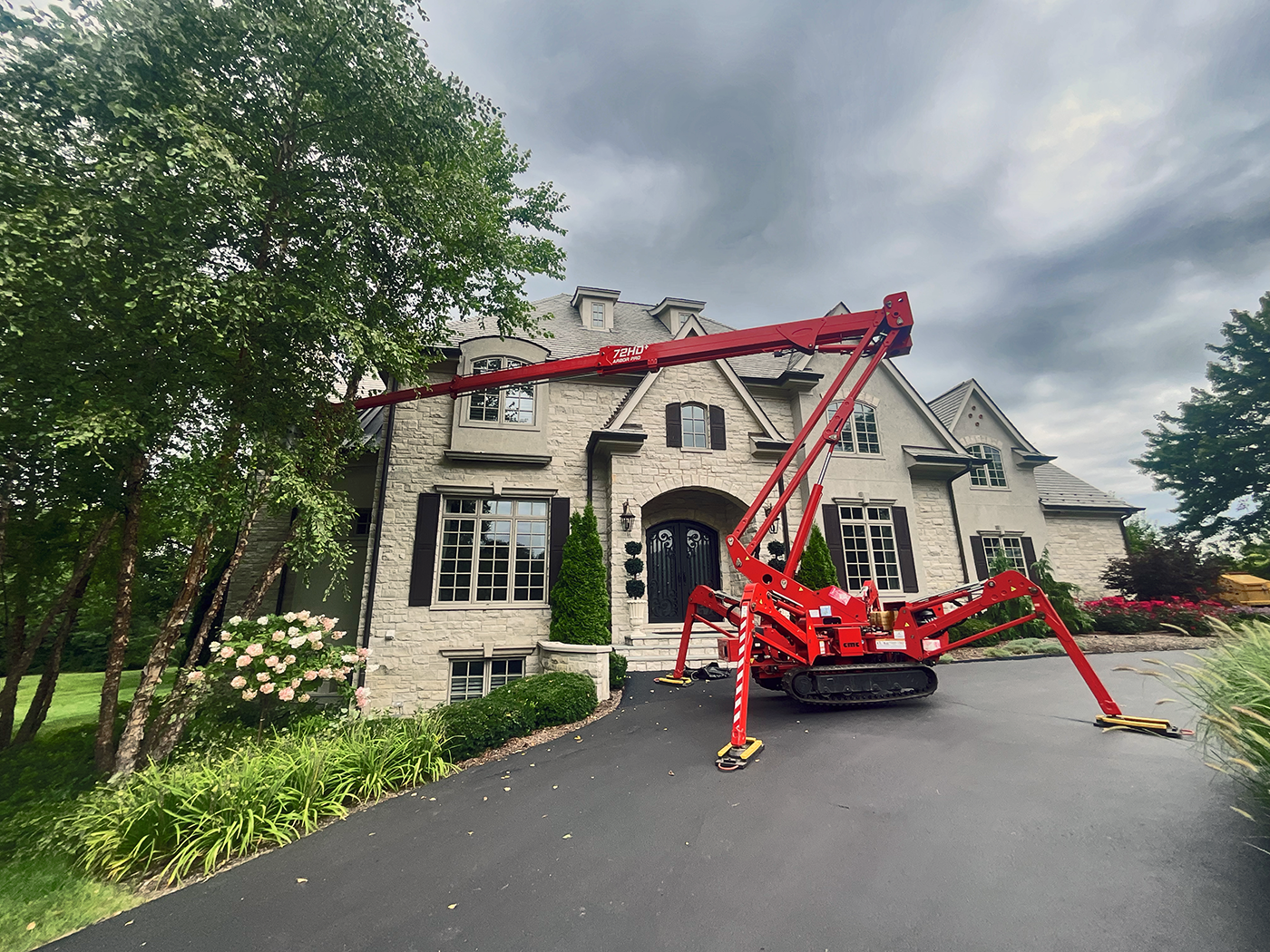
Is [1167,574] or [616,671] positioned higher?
[1167,574]

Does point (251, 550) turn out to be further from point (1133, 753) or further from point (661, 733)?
point (1133, 753)

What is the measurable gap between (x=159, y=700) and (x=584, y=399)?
32.6ft

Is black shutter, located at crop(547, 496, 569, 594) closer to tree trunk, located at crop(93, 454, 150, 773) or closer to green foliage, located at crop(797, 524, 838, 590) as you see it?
green foliage, located at crop(797, 524, 838, 590)

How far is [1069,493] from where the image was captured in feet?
57.5

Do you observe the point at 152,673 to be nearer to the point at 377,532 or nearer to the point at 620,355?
the point at 377,532

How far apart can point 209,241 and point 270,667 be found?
5561mm

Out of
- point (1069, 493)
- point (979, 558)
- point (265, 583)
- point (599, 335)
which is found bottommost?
point (265, 583)

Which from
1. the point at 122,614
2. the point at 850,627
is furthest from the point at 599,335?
the point at 122,614

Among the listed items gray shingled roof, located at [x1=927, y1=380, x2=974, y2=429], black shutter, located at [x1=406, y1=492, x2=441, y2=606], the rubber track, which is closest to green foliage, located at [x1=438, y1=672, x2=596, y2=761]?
the rubber track

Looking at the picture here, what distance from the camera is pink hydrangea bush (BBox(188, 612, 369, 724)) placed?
253 inches

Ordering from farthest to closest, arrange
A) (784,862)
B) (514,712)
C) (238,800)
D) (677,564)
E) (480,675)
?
(677,564) → (480,675) → (514,712) → (238,800) → (784,862)

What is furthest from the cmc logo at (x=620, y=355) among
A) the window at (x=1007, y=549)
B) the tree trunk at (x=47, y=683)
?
the window at (x=1007, y=549)

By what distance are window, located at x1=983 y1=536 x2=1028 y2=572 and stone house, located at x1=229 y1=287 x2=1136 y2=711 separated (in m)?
0.05

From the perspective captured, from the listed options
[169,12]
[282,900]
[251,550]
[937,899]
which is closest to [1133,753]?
[937,899]
